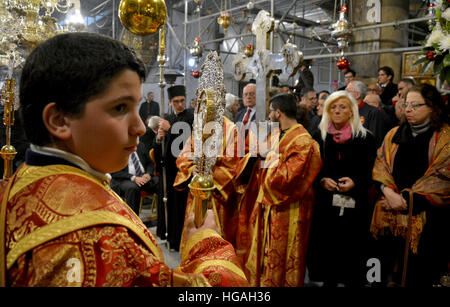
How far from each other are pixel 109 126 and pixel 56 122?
13 centimetres

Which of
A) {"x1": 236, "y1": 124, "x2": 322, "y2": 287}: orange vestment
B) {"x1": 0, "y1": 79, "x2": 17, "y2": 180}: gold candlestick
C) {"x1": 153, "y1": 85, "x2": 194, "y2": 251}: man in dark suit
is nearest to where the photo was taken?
{"x1": 0, "y1": 79, "x2": 17, "y2": 180}: gold candlestick

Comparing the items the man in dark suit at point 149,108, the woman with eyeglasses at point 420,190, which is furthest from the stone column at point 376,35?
the man in dark suit at point 149,108

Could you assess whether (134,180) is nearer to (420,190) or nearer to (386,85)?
(420,190)

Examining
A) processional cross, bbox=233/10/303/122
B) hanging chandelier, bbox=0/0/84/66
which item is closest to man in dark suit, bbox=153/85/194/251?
processional cross, bbox=233/10/303/122

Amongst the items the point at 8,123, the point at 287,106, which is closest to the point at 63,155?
the point at 8,123

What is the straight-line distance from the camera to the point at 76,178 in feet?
2.64

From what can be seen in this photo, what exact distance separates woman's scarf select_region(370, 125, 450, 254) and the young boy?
98.5 inches

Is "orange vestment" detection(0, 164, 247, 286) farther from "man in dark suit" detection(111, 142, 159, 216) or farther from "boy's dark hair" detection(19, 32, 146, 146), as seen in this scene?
"man in dark suit" detection(111, 142, 159, 216)

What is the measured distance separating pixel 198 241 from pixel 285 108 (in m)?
2.31

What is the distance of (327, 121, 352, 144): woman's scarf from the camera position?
10.6 feet

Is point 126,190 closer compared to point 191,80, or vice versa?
point 126,190
